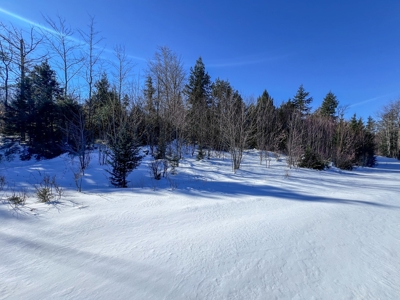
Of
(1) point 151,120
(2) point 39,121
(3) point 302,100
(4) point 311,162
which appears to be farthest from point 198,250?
(3) point 302,100

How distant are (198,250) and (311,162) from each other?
10463 millimetres

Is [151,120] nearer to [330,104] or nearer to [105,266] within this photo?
[105,266]

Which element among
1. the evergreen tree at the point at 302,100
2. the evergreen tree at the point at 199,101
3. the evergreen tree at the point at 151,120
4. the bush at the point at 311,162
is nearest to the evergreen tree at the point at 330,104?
the evergreen tree at the point at 302,100

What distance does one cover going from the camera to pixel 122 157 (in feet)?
20.1

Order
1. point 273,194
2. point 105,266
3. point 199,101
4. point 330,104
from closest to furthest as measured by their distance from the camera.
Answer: point 105,266 → point 273,194 → point 199,101 → point 330,104

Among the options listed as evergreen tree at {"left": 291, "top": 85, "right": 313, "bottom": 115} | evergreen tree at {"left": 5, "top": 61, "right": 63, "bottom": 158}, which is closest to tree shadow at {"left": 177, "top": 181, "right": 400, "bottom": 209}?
evergreen tree at {"left": 5, "top": 61, "right": 63, "bottom": 158}

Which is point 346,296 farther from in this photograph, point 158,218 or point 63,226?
point 63,226

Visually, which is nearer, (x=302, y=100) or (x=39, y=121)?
(x=39, y=121)

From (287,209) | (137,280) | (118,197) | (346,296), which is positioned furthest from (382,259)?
(118,197)

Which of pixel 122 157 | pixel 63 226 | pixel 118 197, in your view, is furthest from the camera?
pixel 122 157

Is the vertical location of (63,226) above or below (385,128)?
below

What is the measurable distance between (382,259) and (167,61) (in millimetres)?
15595

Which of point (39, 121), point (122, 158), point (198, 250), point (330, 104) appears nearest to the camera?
point (198, 250)

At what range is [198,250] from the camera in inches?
78.8
